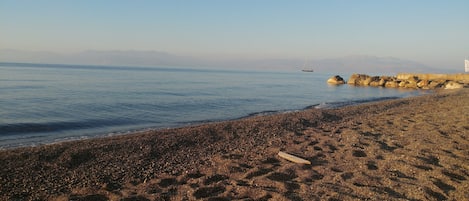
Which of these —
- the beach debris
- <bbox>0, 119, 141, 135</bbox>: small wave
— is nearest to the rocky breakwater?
the beach debris

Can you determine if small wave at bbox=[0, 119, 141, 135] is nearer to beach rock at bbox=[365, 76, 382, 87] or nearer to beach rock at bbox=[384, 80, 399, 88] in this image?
beach rock at bbox=[384, 80, 399, 88]

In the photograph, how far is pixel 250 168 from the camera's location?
7445 mm

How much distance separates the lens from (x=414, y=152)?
27.6ft

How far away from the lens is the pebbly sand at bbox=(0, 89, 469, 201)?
594cm

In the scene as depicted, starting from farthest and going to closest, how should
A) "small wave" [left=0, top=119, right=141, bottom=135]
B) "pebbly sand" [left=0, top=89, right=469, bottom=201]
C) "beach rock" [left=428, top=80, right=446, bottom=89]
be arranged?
1. "beach rock" [left=428, top=80, right=446, bottom=89]
2. "small wave" [left=0, top=119, right=141, bottom=135]
3. "pebbly sand" [left=0, top=89, right=469, bottom=201]

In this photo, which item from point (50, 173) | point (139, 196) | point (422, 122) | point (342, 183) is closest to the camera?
point (139, 196)

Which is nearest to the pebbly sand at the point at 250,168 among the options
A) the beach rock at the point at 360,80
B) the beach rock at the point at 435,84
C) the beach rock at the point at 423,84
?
the beach rock at the point at 435,84

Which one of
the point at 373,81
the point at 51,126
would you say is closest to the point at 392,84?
the point at 373,81

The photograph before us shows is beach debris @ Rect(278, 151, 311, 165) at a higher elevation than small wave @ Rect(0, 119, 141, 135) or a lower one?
higher

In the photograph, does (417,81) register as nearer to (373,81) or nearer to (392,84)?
(392,84)

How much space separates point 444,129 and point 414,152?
4.08 meters

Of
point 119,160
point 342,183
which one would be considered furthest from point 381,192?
point 119,160

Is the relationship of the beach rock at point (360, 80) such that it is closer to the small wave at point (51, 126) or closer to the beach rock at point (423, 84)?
the beach rock at point (423, 84)

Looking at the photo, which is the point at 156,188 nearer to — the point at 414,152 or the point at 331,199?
the point at 331,199
